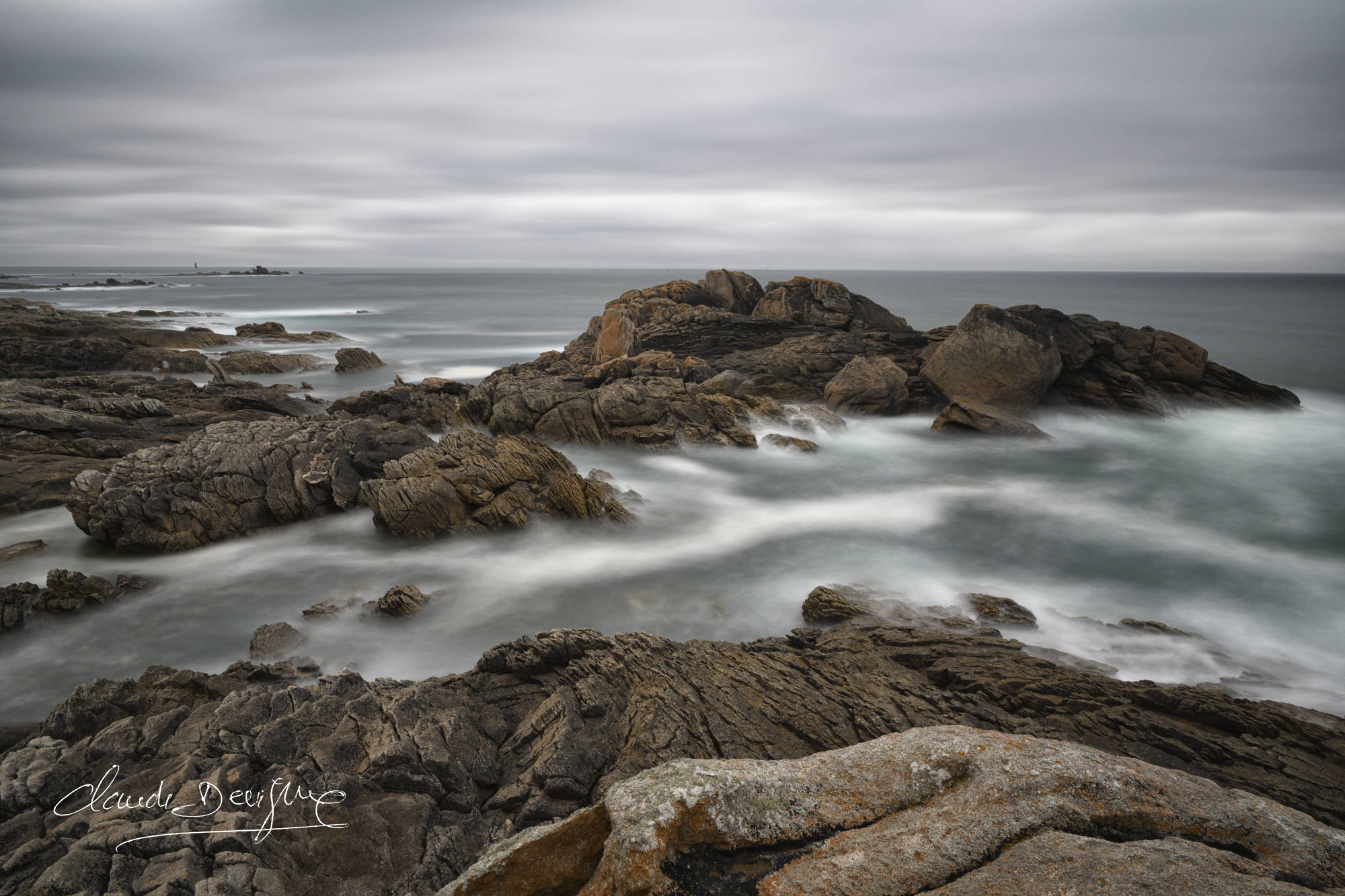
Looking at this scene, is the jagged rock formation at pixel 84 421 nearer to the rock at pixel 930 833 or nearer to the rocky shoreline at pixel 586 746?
the rocky shoreline at pixel 586 746

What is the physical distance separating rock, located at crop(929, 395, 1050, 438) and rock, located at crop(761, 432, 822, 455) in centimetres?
499

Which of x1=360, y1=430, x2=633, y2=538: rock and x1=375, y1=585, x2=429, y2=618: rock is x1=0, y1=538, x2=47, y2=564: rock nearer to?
x1=360, y1=430, x2=633, y2=538: rock

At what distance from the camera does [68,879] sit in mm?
4457

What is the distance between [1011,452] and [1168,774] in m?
19.5

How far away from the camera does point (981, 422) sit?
22531mm

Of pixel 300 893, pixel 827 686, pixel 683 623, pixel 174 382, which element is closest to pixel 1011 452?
pixel 683 623

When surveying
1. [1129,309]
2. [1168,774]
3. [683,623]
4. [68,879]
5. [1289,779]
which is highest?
[1129,309]

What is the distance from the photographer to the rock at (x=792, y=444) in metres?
21.5

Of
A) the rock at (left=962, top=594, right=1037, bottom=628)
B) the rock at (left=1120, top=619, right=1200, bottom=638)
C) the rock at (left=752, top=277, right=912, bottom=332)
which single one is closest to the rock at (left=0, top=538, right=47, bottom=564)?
the rock at (left=962, top=594, right=1037, bottom=628)

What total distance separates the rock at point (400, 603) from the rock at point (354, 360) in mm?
27738

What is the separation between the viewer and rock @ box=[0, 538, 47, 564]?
1250 cm

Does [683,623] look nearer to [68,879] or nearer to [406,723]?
[406,723]

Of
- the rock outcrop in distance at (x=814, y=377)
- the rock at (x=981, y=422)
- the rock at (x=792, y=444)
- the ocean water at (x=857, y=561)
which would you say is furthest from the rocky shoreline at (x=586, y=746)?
the rock at (x=981, y=422)

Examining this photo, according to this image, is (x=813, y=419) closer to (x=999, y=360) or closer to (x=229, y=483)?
(x=999, y=360)
